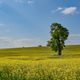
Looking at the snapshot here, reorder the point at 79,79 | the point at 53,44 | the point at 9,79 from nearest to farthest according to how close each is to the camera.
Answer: the point at 79,79 < the point at 9,79 < the point at 53,44

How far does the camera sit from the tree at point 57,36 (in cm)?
9031

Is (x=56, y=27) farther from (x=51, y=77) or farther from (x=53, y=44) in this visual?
(x=51, y=77)

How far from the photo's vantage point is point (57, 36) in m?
91.2

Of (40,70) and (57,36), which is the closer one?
(40,70)

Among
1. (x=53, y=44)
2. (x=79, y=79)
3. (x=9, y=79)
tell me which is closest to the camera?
(x=79, y=79)

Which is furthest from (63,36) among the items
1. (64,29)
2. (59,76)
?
(59,76)

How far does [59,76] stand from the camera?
17.3 meters

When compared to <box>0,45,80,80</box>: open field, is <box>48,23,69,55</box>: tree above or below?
above

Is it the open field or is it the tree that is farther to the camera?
the tree

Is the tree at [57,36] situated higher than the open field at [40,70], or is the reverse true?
the tree at [57,36]

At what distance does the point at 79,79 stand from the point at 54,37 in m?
76.4

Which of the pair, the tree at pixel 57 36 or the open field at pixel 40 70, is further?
the tree at pixel 57 36

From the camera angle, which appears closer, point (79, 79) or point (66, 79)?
point (79, 79)

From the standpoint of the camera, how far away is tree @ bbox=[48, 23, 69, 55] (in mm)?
90312
